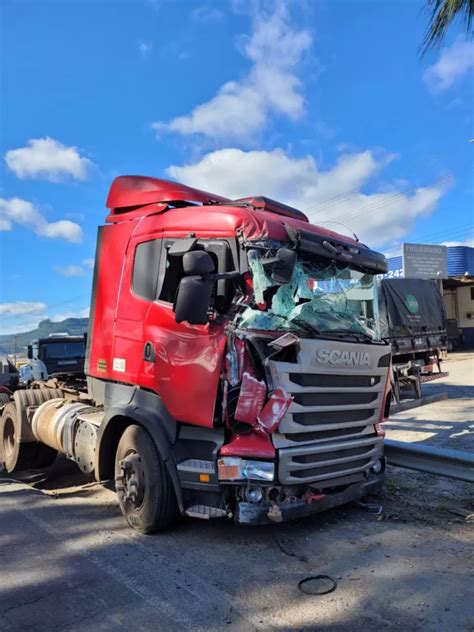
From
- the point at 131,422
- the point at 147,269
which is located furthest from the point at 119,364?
the point at 147,269

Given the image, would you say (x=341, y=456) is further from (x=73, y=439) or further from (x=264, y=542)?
(x=73, y=439)

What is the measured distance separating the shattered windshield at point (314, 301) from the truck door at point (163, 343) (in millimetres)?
436

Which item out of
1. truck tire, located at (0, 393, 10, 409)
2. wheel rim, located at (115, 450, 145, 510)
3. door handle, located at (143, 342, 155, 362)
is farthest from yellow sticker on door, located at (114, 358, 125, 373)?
truck tire, located at (0, 393, 10, 409)

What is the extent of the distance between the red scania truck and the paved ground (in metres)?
0.36

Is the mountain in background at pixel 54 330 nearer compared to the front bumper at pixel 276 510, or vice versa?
the front bumper at pixel 276 510

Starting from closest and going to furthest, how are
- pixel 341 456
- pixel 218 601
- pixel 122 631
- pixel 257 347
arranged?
pixel 122 631
pixel 218 601
pixel 257 347
pixel 341 456

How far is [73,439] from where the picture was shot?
6.27 meters

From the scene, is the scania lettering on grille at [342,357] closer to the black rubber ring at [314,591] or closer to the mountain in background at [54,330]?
the black rubber ring at [314,591]

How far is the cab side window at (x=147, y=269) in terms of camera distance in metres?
4.95

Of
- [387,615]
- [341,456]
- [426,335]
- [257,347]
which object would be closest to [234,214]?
[257,347]

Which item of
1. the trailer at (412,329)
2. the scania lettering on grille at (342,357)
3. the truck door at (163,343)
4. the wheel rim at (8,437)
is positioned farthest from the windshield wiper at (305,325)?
the trailer at (412,329)

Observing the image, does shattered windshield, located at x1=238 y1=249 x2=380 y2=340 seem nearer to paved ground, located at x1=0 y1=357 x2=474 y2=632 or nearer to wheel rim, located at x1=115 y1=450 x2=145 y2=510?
wheel rim, located at x1=115 y1=450 x2=145 y2=510

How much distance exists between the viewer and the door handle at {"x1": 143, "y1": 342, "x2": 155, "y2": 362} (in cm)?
471

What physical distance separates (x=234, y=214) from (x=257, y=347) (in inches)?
47.6
